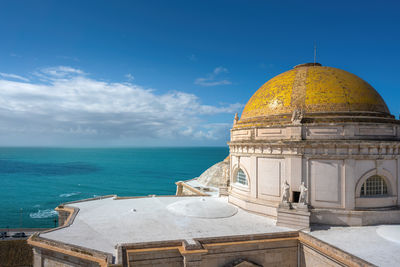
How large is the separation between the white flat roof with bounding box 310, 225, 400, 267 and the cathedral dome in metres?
7.70

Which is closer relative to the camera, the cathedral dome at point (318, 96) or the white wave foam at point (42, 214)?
the cathedral dome at point (318, 96)

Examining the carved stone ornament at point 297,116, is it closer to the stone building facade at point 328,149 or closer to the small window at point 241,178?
the stone building facade at point 328,149

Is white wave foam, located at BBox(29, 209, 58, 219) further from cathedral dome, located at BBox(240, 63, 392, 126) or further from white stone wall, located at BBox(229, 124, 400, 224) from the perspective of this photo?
cathedral dome, located at BBox(240, 63, 392, 126)

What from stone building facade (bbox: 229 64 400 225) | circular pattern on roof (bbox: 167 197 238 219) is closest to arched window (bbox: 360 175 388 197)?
stone building facade (bbox: 229 64 400 225)

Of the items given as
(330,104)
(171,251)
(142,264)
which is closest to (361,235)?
(330,104)

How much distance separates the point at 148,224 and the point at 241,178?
9358 millimetres

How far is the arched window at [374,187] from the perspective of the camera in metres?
17.2

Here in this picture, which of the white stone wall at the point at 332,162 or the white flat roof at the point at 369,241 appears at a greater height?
the white stone wall at the point at 332,162

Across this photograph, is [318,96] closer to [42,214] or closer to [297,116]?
[297,116]

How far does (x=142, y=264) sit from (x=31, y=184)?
78.6m

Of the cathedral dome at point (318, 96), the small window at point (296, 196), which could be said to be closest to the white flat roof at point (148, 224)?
the small window at point (296, 196)

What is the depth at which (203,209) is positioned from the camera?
18797mm

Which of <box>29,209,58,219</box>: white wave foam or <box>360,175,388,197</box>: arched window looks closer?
<box>360,175,388,197</box>: arched window

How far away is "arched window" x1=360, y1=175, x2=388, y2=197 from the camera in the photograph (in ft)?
56.6
